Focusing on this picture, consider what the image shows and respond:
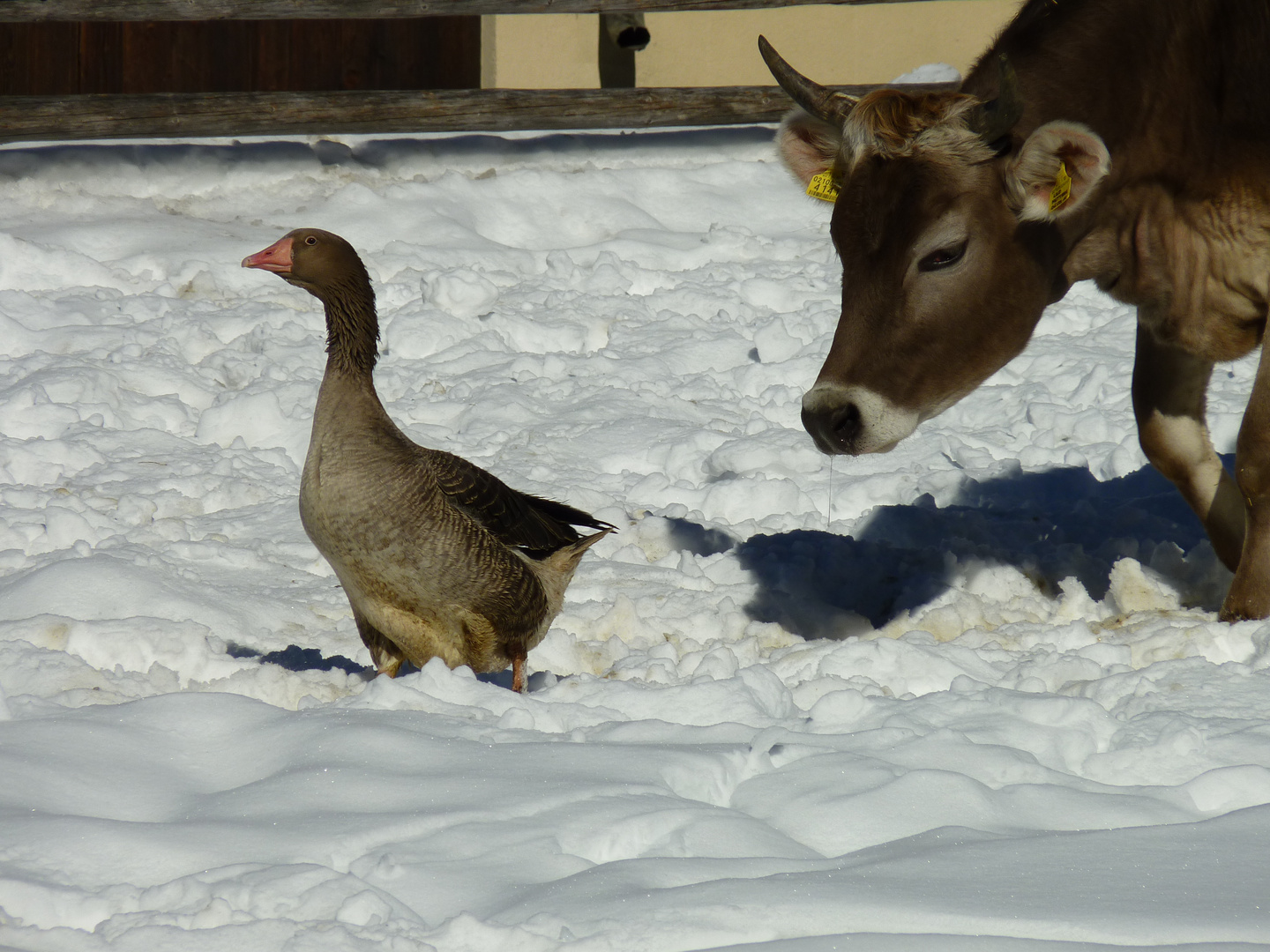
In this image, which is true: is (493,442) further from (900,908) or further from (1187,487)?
(900,908)

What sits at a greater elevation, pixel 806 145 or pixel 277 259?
pixel 806 145

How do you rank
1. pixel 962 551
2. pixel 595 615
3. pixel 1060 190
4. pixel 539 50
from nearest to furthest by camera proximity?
pixel 1060 190
pixel 595 615
pixel 962 551
pixel 539 50

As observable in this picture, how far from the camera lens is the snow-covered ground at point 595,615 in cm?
238

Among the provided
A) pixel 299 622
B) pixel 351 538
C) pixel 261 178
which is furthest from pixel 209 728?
pixel 261 178

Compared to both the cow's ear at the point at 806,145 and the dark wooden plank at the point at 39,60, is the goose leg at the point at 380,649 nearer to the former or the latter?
the cow's ear at the point at 806,145

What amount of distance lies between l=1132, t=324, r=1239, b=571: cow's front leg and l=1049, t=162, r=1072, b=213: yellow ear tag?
0.94m

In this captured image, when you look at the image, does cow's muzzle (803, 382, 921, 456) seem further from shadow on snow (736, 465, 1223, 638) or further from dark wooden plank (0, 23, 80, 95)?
dark wooden plank (0, 23, 80, 95)

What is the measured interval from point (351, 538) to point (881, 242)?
181 cm

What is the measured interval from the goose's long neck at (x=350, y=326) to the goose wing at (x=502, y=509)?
0.40 metres

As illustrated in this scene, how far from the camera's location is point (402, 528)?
3.93 meters

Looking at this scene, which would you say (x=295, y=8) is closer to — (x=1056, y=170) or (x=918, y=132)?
(x=918, y=132)

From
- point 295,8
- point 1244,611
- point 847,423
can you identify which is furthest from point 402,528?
point 295,8

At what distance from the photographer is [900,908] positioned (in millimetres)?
2273

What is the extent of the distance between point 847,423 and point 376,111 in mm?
5858
